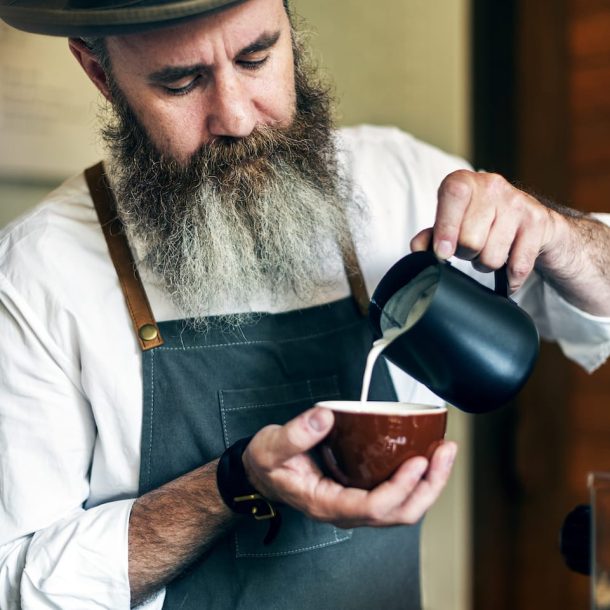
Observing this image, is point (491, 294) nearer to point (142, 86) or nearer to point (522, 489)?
point (142, 86)

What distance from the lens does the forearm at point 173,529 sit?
3.68 ft

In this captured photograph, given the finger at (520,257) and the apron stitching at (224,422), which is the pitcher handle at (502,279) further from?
the apron stitching at (224,422)

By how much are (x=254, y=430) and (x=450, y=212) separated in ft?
1.52

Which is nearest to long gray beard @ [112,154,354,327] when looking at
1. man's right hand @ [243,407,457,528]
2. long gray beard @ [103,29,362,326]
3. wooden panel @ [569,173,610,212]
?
long gray beard @ [103,29,362,326]

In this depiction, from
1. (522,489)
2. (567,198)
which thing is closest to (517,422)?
(522,489)

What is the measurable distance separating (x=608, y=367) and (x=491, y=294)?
4.94 ft

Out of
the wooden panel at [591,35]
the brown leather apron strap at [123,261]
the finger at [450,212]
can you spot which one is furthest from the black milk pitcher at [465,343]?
the wooden panel at [591,35]

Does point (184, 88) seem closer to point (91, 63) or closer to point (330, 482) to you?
point (91, 63)

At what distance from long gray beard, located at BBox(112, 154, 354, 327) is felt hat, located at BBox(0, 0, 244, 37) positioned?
260 millimetres

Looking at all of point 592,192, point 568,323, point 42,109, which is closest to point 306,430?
point 568,323

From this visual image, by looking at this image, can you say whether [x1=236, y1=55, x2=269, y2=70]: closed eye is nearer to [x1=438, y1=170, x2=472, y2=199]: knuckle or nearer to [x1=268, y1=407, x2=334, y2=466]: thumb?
[x1=438, y1=170, x2=472, y2=199]: knuckle

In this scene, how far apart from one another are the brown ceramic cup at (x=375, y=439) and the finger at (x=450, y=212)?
0.21m

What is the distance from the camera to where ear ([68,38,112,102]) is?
1.31 metres

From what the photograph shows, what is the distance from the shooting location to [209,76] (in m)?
1.20
